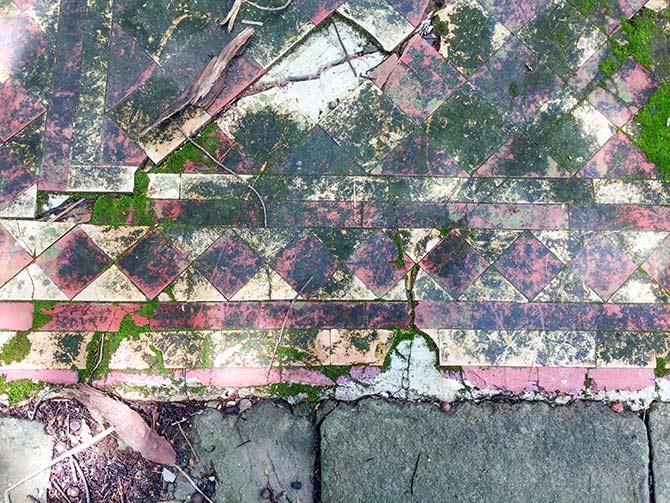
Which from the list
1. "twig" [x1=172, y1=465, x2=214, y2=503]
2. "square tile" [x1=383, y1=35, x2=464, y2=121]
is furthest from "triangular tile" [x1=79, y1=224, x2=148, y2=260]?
"square tile" [x1=383, y1=35, x2=464, y2=121]

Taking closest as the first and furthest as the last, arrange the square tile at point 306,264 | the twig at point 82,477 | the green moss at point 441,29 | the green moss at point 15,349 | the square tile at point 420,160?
the twig at point 82,477, the green moss at point 15,349, the square tile at point 306,264, the square tile at point 420,160, the green moss at point 441,29

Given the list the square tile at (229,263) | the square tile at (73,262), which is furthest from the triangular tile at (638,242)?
the square tile at (73,262)

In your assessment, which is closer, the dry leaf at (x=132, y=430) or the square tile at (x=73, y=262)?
the dry leaf at (x=132, y=430)

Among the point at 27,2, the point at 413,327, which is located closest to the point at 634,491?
the point at 413,327

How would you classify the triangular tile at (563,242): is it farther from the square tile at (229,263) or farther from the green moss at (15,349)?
the green moss at (15,349)

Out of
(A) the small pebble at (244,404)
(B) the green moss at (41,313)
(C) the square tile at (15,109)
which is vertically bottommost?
(A) the small pebble at (244,404)

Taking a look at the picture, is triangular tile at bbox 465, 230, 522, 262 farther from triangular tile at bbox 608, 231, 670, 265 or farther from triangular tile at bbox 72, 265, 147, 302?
triangular tile at bbox 72, 265, 147, 302

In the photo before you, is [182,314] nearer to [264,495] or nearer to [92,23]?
[264,495]
